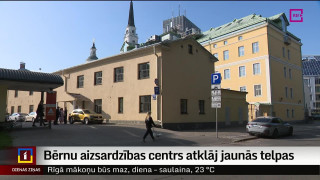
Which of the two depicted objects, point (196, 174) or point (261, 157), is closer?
point (196, 174)

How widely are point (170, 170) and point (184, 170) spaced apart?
A: 43cm

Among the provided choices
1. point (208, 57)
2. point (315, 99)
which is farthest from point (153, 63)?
point (315, 99)

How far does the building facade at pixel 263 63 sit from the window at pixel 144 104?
2100 centimetres

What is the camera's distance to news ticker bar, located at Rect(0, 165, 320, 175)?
6395 mm

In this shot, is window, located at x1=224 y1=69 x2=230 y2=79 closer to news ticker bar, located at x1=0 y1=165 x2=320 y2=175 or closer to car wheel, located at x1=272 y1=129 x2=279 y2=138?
car wheel, located at x1=272 y1=129 x2=279 y2=138

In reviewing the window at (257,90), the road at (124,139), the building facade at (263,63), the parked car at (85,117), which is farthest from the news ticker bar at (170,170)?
the window at (257,90)

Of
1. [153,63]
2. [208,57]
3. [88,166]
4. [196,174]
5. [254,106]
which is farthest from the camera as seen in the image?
[254,106]

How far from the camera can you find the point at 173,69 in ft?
74.8

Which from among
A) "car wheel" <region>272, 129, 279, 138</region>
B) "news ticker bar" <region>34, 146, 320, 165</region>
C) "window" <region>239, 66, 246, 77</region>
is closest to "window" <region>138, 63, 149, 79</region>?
"car wheel" <region>272, 129, 279, 138</region>

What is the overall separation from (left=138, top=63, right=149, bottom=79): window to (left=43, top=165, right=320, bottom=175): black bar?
16.6m

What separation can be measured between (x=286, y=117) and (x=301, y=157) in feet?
126

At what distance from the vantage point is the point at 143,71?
76.5 feet

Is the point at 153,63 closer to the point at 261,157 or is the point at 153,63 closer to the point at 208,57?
the point at 208,57
